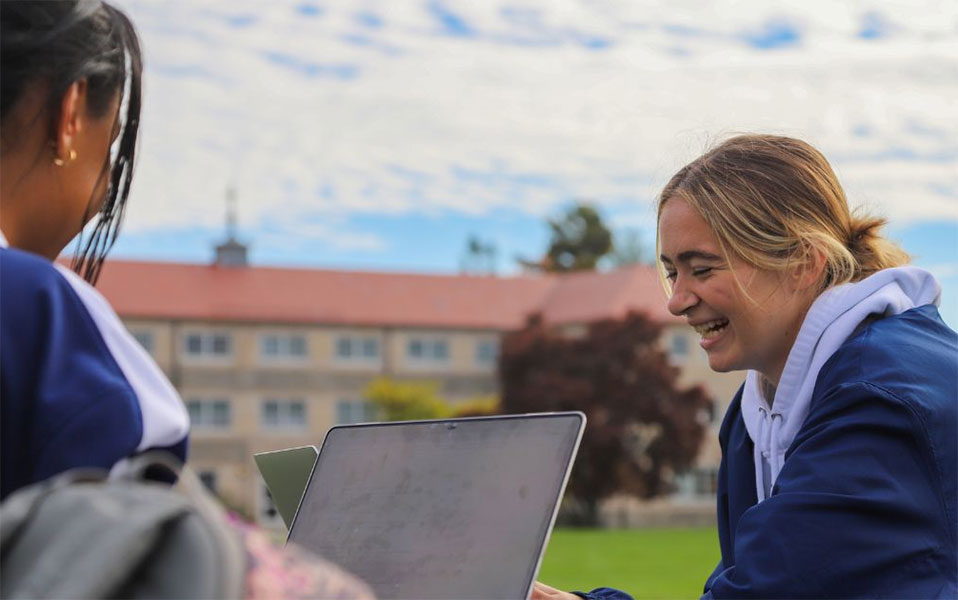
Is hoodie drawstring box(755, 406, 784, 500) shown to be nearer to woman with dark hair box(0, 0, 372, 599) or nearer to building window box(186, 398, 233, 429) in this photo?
woman with dark hair box(0, 0, 372, 599)

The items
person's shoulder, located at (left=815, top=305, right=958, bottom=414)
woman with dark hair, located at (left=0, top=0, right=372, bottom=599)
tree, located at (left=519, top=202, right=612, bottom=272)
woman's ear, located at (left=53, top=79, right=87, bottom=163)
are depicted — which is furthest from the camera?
tree, located at (left=519, top=202, right=612, bottom=272)

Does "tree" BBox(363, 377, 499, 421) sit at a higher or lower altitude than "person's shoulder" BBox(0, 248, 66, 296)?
lower

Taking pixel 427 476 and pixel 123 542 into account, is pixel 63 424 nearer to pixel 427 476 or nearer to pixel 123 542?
pixel 123 542

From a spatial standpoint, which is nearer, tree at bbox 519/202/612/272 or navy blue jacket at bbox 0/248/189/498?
navy blue jacket at bbox 0/248/189/498

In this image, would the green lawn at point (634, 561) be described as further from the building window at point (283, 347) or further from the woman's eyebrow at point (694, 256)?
the woman's eyebrow at point (694, 256)

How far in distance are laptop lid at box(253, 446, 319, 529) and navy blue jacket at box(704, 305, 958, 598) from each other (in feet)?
2.52

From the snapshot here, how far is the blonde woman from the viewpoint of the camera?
2.14 metres

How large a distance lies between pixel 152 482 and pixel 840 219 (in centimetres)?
169

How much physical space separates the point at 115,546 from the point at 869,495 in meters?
1.31

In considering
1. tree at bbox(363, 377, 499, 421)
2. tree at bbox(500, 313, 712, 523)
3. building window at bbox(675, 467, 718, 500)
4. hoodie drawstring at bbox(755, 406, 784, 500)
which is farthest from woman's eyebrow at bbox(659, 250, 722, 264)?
building window at bbox(675, 467, 718, 500)

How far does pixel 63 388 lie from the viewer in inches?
59.5

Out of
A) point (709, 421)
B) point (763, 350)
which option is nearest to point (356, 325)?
point (709, 421)

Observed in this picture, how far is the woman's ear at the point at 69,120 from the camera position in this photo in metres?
1.70

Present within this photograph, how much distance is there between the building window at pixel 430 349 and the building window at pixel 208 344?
8.83 m
